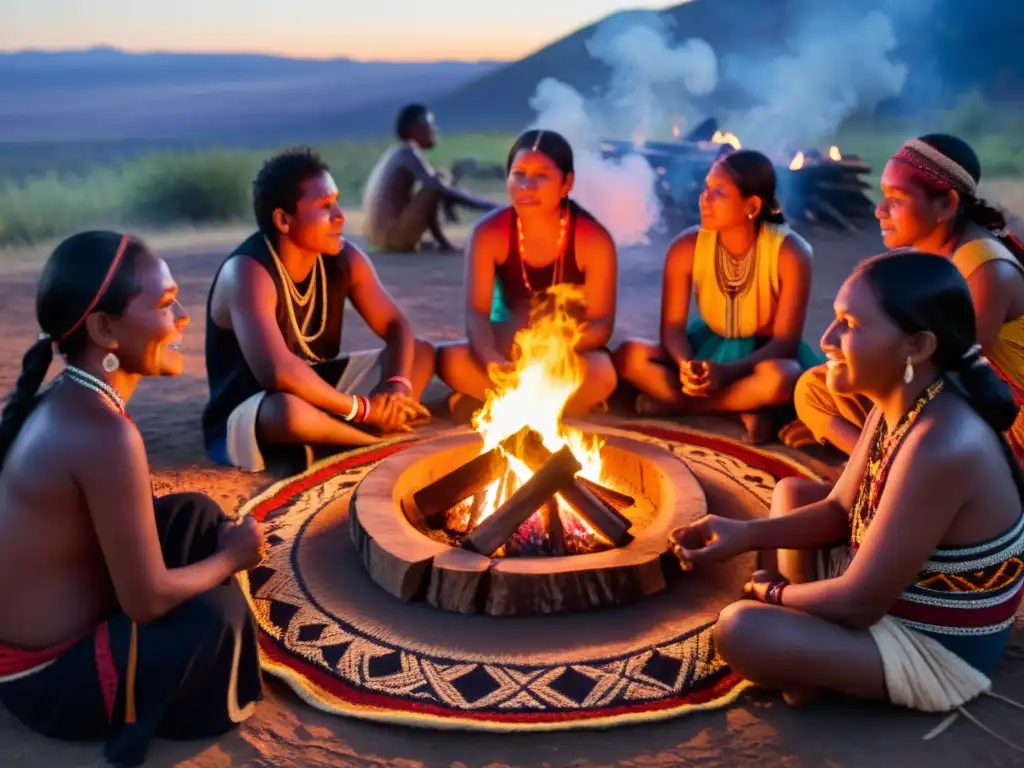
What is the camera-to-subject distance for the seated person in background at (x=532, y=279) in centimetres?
491

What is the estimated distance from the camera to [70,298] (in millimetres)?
→ 2379

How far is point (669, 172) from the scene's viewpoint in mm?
12953

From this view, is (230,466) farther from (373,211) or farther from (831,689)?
(373,211)

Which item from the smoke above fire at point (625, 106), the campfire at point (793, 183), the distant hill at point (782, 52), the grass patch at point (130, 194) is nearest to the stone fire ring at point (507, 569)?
the smoke above fire at point (625, 106)

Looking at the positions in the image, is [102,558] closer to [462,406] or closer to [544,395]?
[544,395]

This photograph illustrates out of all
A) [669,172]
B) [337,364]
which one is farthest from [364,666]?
[669,172]

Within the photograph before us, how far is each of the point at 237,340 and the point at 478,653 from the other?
230cm

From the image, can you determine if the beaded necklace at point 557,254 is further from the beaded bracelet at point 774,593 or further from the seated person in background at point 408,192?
the seated person in background at point 408,192

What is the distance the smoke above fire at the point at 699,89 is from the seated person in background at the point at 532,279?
24.2ft

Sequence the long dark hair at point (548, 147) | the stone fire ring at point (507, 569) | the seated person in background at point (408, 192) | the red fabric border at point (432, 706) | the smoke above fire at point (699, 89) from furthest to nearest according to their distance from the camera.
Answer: the smoke above fire at point (699, 89) < the seated person in background at point (408, 192) < the long dark hair at point (548, 147) < the stone fire ring at point (507, 569) < the red fabric border at point (432, 706)

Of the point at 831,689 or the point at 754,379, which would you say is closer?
the point at 831,689

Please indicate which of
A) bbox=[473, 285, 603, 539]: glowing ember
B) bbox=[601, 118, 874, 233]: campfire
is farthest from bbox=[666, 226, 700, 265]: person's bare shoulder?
bbox=[601, 118, 874, 233]: campfire

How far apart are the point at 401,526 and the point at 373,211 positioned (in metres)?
8.27

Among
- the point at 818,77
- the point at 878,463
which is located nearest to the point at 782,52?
the point at 818,77
